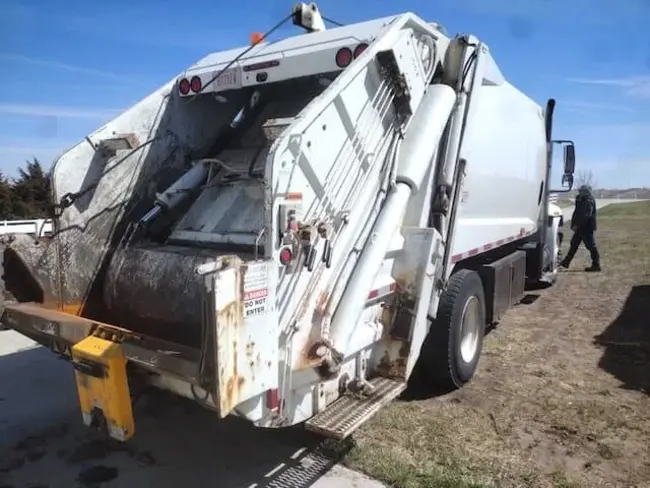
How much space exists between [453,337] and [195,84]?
2.82m

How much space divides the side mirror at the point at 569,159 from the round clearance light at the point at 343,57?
624 cm

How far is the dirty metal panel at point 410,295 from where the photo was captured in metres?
3.74

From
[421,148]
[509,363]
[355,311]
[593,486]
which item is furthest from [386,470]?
[509,363]

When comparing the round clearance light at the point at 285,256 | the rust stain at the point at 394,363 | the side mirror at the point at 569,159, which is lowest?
the rust stain at the point at 394,363

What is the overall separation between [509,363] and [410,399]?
4.79ft

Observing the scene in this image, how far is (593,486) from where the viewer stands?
3.25 meters

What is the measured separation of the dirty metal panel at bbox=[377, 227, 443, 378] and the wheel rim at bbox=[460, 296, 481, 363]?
42.0 inches

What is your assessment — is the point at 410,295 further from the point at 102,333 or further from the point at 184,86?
the point at 184,86

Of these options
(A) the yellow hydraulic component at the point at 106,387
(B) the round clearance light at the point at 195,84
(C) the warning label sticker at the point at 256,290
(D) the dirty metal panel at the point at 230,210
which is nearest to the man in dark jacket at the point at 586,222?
(D) the dirty metal panel at the point at 230,210

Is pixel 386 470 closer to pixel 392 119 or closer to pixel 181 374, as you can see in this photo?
pixel 181 374

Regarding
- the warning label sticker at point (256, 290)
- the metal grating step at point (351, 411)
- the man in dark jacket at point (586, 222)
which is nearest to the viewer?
the warning label sticker at point (256, 290)

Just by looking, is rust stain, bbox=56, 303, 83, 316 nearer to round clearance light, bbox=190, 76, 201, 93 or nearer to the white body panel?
round clearance light, bbox=190, 76, 201, 93

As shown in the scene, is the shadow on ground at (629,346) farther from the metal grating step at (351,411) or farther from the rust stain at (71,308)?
the rust stain at (71,308)

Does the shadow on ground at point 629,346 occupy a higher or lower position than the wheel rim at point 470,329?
lower
